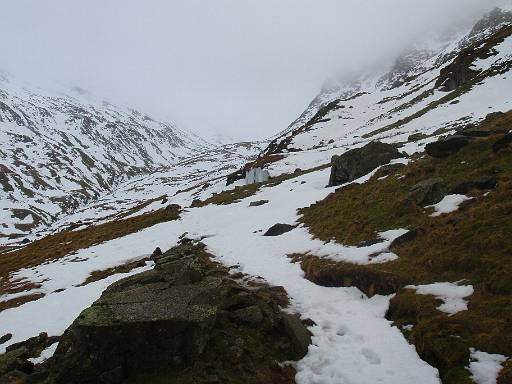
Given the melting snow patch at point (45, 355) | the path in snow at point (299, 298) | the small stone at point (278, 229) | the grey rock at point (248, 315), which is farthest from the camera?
the small stone at point (278, 229)

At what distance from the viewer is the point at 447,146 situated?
24094 mm

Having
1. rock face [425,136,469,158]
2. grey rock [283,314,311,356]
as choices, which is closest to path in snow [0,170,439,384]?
grey rock [283,314,311,356]

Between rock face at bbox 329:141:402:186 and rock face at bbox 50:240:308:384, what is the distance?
24.9 metres

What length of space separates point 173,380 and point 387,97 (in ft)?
368

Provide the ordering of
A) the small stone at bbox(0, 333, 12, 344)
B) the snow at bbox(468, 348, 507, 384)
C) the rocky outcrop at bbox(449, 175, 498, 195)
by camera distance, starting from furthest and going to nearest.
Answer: the small stone at bbox(0, 333, 12, 344), the rocky outcrop at bbox(449, 175, 498, 195), the snow at bbox(468, 348, 507, 384)

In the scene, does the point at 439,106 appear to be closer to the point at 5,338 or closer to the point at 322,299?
the point at 322,299

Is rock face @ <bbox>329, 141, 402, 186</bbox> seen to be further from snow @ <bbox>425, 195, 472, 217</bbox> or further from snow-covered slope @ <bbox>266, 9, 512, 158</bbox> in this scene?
snow @ <bbox>425, 195, 472, 217</bbox>

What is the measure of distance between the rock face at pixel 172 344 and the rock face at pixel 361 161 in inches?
982

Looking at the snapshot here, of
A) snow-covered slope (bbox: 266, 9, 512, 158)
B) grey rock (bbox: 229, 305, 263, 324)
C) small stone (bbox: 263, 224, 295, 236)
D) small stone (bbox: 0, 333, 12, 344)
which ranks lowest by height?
small stone (bbox: 0, 333, 12, 344)

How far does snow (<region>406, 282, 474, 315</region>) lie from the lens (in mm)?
11453

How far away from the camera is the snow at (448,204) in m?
17.6

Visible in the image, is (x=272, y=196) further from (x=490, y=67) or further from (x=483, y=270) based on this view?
(x=490, y=67)

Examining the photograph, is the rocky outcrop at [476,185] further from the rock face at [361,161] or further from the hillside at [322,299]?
the rock face at [361,161]

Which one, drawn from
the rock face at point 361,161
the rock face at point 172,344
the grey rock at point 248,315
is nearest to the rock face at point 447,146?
the rock face at point 361,161
